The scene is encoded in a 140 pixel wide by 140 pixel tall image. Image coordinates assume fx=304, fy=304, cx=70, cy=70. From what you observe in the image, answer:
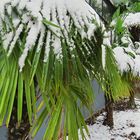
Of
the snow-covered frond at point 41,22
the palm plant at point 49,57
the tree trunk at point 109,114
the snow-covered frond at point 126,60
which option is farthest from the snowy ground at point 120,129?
the snow-covered frond at point 41,22

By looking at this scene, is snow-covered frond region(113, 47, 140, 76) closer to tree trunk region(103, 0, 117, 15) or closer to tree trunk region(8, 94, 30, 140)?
tree trunk region(103, 0, 117, 15)

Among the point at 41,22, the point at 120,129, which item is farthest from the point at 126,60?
the point at 41,22

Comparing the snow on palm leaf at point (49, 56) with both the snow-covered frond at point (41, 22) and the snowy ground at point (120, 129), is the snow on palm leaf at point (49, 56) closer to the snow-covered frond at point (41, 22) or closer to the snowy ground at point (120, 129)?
the snow-covered frond at point (41, 22)

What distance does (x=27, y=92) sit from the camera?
207cm

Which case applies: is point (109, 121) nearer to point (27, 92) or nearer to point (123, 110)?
point (123, 110)

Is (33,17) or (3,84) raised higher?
(33,17)

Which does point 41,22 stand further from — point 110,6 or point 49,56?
point 110,6

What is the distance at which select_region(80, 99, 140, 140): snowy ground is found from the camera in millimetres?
6091

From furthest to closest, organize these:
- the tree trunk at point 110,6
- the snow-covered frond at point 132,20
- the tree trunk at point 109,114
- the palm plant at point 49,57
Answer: the tree trunk at point 110,6
the snow-covered frond at point 132,20
the tree trunk at point 109,114
the palm plant at point 49,57

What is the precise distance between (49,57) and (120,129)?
486 centimetres

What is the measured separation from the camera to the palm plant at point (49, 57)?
206 centimetres

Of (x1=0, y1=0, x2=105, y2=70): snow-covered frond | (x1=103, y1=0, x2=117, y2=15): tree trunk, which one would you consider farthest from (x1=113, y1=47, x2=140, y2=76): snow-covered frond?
(x1=0, y1=0, x2=105, y2=70): snow-covered frond

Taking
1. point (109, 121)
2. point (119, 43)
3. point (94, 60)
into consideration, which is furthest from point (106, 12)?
point (94, 60)

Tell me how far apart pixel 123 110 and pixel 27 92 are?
6.53 metres
